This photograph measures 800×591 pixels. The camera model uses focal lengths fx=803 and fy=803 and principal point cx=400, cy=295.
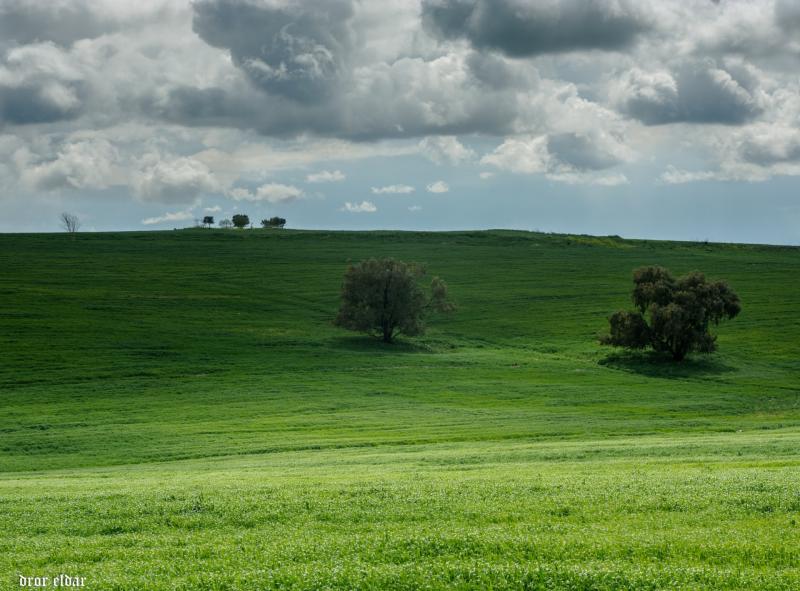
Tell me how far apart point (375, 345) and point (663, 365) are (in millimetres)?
27583

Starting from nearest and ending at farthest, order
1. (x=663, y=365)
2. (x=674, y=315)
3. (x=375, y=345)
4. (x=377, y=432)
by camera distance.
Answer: (x=377, y=432), (x=663, y=365), (x=674, y=315), (x=375, y=345)

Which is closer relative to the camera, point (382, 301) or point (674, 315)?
point (674, 315)

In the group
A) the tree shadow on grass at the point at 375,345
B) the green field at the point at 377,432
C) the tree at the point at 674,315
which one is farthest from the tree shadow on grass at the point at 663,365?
the tree shadow on grass at the point at 375,345

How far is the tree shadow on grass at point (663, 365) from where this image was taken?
229 ft

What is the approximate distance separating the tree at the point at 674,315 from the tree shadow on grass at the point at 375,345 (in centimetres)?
1829

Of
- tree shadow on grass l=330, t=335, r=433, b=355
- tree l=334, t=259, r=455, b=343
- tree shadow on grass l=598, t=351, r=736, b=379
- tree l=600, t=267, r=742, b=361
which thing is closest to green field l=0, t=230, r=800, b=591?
tree shadow on grass l=598, t=351, r=736, b=379

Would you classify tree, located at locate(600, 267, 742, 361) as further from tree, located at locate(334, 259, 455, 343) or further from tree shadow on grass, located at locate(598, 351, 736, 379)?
tree, located at locate(334, 259, 455, 343)

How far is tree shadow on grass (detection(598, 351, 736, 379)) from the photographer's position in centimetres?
6988

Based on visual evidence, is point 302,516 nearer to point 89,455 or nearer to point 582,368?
point 89,455

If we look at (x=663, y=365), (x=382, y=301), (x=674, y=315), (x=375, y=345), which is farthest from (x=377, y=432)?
(x=674, y=315)

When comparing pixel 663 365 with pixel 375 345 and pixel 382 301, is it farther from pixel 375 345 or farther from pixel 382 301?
pixel 382 301

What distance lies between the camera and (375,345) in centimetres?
8081

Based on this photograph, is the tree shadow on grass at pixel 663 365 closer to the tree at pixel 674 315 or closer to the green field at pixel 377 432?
the green field at pixel 377 432

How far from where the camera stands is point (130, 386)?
194 ft
